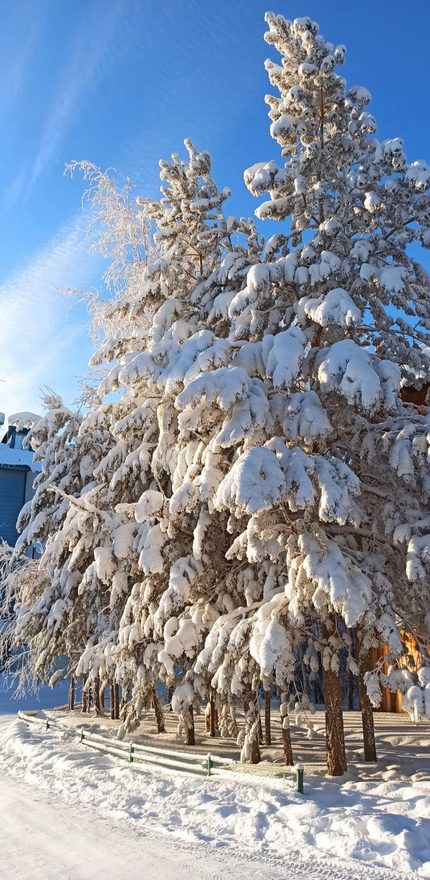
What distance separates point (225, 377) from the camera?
374 inches

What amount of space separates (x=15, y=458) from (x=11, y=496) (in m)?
2.06

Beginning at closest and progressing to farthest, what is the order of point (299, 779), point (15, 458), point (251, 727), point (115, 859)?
point (115, 859) < point (299, 779) < point (251, 727) < point (15, 458)

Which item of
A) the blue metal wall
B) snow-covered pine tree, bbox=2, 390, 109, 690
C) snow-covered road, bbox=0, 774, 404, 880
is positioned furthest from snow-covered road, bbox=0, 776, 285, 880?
the blue metal wall

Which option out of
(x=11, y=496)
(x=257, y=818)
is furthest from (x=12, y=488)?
(x=257, y=818)

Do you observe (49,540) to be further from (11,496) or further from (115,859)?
(11,496)

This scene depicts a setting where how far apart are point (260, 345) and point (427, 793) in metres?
6.92

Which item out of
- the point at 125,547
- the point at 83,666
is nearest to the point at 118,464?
the point at 125,547

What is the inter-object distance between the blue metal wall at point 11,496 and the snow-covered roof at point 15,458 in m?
0.33

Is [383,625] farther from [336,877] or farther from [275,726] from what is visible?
[275,726]

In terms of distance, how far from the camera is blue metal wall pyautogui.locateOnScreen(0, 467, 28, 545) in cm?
3356

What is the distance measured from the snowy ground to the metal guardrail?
0.90ft

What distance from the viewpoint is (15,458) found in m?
34.4

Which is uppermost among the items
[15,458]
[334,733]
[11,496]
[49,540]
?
[15,458]

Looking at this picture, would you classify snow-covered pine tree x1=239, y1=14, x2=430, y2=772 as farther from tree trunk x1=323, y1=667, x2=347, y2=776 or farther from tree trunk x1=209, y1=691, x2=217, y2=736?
tree trunk x1=209, y1=691, x2=217, y2=736
